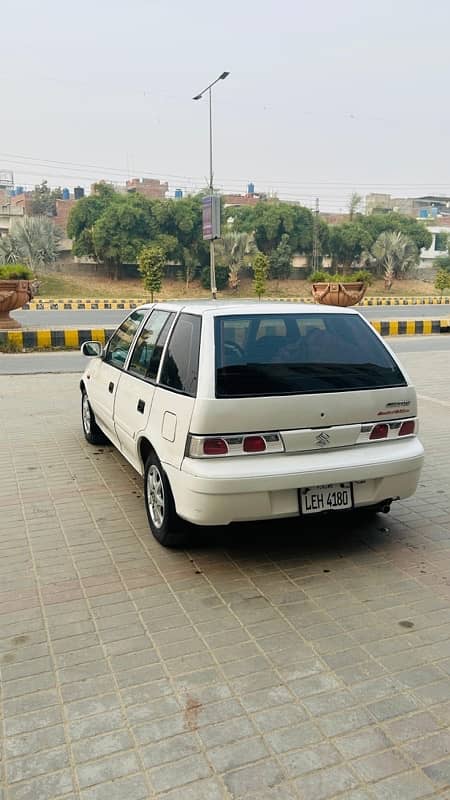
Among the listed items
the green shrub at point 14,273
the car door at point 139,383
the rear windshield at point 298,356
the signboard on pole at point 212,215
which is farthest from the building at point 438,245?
the rear windshield at point 298,356

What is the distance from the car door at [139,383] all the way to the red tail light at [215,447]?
826mm

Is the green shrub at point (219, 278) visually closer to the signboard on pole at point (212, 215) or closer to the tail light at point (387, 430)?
the signboard on pole at point (212, 215)

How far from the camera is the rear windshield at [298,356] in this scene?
3818mm

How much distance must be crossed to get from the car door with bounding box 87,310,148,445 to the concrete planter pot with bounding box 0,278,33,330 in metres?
10.9

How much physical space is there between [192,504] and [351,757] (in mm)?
1658

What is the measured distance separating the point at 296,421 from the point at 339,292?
17.2 meters

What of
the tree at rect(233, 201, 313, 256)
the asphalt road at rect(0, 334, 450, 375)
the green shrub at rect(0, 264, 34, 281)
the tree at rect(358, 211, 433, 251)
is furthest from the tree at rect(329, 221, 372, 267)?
the green shrub at rect(0, 264, 34, 281)

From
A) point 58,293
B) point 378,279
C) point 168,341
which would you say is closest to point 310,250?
point 378,279

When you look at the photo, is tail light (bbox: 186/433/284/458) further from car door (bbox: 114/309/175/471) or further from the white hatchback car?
car door (bbox: 114/309/175/471)

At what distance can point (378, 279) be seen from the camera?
6166 centimetres

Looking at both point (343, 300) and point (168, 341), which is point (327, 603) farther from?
point (343, 300)

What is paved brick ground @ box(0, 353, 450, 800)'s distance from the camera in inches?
91.7

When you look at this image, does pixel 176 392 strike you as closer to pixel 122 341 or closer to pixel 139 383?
pixel 139 383

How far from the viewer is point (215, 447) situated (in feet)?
12.1
